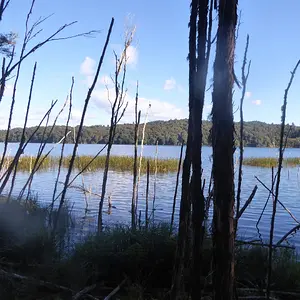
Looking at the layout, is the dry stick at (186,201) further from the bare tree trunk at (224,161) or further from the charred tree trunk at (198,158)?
the bare tree trunk at (224,161)

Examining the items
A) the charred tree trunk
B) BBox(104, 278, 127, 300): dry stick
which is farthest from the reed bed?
the charred tree trunk

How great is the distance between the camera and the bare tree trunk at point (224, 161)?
2131 mm

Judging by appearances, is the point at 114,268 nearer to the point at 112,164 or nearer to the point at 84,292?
the point at 84,292

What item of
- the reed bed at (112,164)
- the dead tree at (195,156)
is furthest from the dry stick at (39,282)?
the reed bed at (112,164)

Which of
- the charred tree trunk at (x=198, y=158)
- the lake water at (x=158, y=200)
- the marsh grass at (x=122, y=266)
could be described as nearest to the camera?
the charred tree trunk at (x=198, y=158)

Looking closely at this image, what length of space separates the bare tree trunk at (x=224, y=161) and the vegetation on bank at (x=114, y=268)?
4.15 feet

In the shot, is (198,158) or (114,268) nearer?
(198,158)

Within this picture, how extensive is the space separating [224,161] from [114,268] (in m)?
2.55

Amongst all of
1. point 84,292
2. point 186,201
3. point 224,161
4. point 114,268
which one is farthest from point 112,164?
point 224,161

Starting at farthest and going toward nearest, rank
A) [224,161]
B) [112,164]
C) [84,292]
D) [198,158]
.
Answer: [112,164]
[84,292]
[198,158]
[224,161]

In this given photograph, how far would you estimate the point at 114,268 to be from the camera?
418 cm

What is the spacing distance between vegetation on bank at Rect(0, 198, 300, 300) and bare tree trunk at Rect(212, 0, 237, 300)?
1.27 m

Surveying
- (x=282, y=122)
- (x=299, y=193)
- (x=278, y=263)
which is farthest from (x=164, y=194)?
(x=282, y=122)

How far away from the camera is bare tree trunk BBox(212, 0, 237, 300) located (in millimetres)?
2131
